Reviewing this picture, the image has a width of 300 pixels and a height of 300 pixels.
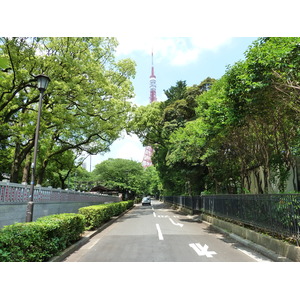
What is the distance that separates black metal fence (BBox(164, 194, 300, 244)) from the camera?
5812 millimetres

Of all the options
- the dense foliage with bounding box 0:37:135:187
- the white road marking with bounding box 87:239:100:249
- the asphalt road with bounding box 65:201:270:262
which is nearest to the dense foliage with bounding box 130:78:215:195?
the dense foliage with bounding box 0:37:135:187

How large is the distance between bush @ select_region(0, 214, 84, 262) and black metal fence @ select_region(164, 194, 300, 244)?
5880 mm

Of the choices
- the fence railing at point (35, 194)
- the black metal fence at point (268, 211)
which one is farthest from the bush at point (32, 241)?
the black metal fence at point (268, 211)

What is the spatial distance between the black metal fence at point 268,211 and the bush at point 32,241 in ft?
19.3

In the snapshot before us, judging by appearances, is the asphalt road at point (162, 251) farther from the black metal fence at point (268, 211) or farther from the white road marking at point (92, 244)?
the black metal fence at point (268, 211)

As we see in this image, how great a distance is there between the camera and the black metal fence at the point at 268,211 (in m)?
5.81

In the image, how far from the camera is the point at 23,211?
8.69 m

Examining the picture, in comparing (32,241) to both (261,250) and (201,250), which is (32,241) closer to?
(201,250)

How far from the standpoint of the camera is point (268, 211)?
23.7ft

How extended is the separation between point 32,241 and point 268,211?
6529 millimetres

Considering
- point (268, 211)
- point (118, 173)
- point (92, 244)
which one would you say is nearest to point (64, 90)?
point (92, 244)

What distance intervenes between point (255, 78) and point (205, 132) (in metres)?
3.65

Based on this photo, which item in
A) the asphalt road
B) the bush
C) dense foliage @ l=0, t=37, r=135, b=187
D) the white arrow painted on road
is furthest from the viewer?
dense foliage @ l=0, t=37, r=135, b=187

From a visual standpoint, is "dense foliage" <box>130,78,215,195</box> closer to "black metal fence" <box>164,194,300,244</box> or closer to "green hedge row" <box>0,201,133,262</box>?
"black metal fence" <box>164,194,300,244</box>
